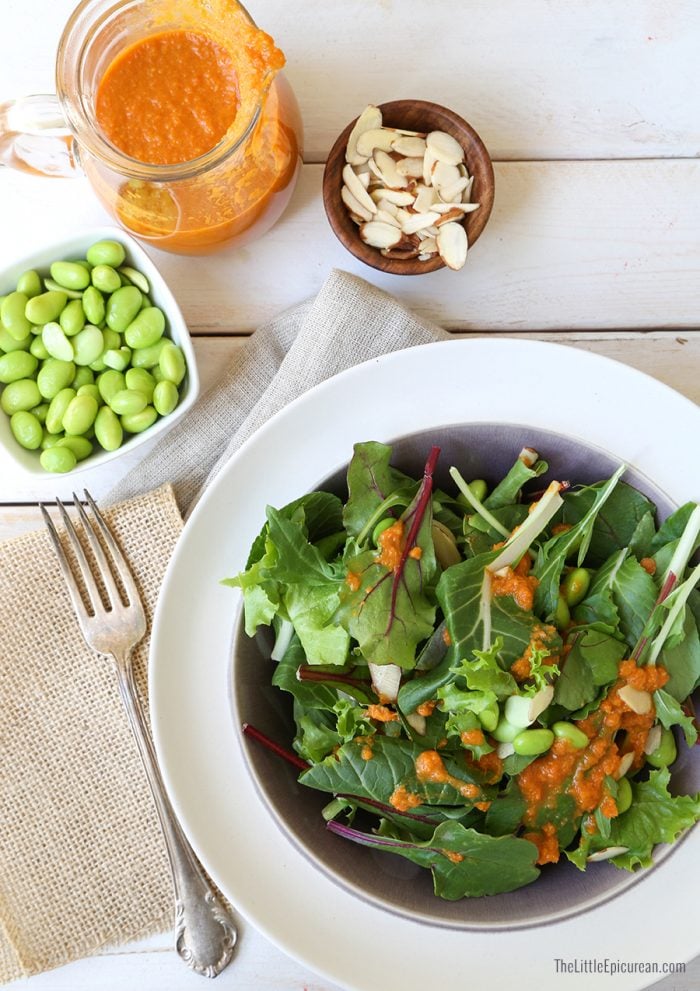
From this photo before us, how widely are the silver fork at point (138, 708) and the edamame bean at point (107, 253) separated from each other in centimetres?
37

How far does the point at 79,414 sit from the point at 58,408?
51 millimetres

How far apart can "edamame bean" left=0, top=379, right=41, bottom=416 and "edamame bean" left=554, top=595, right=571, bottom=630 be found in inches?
34.4

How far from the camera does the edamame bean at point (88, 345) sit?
1413 mm

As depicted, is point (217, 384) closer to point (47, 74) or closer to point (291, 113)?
point (291, 113)

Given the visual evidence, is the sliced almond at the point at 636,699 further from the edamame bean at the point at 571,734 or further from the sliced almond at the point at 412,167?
the sliced almond at the point at 412,167

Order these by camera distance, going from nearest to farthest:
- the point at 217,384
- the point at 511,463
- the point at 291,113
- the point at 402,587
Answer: the point at 402,587
the point at 511,463
the point at 291,113
the point at 217,384

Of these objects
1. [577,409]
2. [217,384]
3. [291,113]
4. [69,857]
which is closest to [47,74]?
[291,113]

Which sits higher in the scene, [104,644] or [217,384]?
[217,384]

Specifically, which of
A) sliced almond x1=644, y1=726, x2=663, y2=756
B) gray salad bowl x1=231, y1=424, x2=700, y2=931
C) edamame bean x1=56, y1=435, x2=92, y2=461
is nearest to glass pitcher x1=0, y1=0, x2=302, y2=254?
edamame bean x1=56, y1=435, x2=92, y2=461

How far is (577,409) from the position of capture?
1.17 m

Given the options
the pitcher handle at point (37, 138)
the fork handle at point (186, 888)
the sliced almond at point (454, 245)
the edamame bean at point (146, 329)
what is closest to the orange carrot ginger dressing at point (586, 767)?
the fork handle at point (186, 888)

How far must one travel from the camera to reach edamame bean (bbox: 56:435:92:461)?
4.59 feet

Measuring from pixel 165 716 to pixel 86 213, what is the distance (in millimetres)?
874

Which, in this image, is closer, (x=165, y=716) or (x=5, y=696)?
(x=165, y=716)
